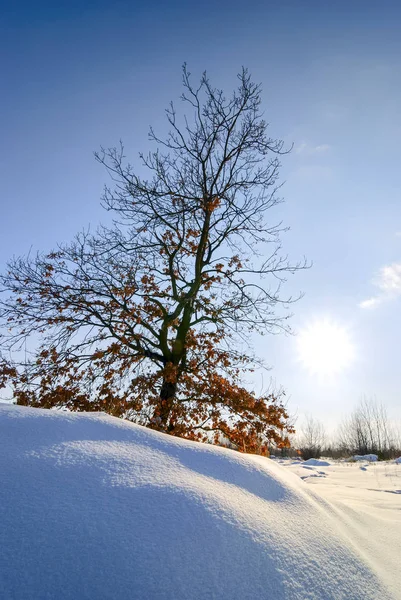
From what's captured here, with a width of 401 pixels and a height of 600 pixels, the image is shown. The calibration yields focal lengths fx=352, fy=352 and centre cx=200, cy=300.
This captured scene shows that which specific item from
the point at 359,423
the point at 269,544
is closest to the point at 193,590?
the point at 269,544

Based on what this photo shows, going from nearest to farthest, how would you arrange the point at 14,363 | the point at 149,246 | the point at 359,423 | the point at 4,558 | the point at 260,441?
the point at 4,558 < the point at 260,441 < the point at 14,363 < the point at 149,246 < the point at 359,423

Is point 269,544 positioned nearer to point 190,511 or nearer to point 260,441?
point 190,511

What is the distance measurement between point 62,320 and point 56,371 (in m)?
1.05

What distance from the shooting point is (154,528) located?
40.6 inches

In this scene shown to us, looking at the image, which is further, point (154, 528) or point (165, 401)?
point (165, 401)

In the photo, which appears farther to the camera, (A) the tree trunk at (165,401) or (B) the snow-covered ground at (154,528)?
(A) the tree trunk at (165,401)

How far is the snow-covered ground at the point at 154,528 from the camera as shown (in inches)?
34.6

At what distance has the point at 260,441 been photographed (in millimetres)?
6609

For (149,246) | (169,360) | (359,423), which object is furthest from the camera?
(359,423)

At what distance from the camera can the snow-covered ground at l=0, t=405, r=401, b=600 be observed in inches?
34.6

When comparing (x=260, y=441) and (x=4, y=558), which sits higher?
(x=260, y=441)

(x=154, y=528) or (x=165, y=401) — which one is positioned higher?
(x=165, y=401)

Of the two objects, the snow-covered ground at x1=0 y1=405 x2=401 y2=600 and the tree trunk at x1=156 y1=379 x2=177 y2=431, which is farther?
the tree trunk at x1=156 y1=379 x2=177 y2=431

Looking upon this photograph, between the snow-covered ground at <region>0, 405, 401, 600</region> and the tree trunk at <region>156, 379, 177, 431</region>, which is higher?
the tree trunk at <region>156, 379, 177, 431</region>
